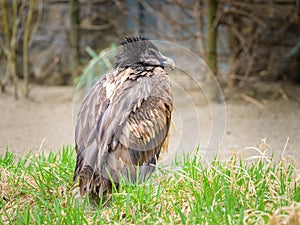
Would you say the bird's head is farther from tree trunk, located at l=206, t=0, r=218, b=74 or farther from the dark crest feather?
tree trunk, located at l=206, t=0, r=218, b=74

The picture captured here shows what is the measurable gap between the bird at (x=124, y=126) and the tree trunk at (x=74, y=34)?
419 centimetres

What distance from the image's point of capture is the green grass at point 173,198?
2994 millimetres

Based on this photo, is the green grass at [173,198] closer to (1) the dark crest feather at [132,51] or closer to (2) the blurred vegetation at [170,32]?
(1) the dark crest feather at [132,51]

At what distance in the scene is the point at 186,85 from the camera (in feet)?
25.6

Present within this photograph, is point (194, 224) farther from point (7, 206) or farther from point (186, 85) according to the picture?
point (186, 85)

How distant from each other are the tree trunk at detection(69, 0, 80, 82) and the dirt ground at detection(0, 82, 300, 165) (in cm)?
43

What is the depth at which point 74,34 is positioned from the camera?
25.7ft

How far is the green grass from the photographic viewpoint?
9.82 ft

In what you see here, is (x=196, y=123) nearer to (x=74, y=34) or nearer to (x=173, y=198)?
(x=173, y=198)

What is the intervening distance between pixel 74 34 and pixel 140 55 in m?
4.24

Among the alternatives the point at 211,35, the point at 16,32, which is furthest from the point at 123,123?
the point at 16,32

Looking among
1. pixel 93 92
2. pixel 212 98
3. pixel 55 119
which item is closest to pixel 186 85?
pixel 212 98

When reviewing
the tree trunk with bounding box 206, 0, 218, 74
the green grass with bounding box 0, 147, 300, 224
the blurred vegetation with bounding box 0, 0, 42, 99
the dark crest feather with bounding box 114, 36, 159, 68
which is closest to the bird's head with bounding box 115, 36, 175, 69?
the dark crest feather with bounding box 114, 36, 159, 68

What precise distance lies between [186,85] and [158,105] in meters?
4.28
